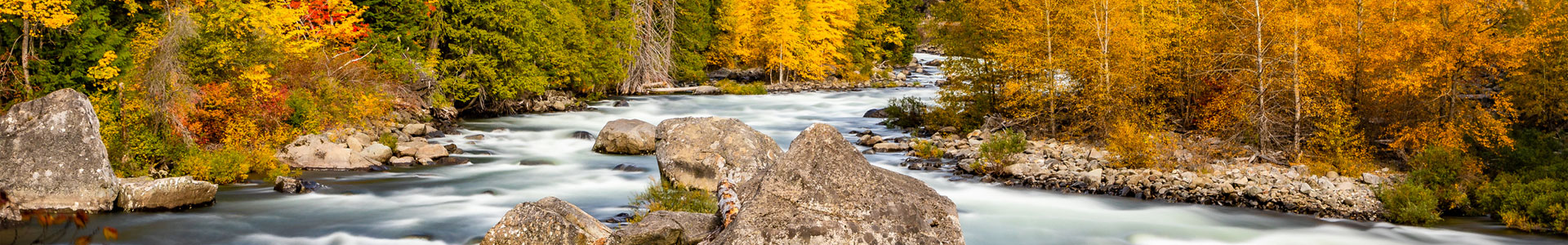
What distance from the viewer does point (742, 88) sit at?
40.1 meters

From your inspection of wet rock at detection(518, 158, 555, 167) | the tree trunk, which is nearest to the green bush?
wet rock at detection(518, 158, 555, 167)

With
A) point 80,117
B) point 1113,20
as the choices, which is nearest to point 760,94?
point 1113,20

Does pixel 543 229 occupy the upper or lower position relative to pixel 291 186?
upper

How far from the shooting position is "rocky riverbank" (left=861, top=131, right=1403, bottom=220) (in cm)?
1460

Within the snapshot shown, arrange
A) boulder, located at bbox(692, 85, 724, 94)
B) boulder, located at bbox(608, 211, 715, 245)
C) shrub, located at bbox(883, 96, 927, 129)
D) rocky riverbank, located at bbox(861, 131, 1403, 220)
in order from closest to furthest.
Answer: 1. boulder, located at bbox(608, 211, 715, 245)
2. rocky riverbank, located at bbox(861, 131, 1403, 220)
3. shrub, located at bbox(883, 96, 927, 129)
4. boulder, located at bbox(692, 85, 724, 94)

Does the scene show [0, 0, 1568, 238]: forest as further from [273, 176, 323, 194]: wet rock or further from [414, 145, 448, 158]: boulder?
[414, 145, 448, 158]: boulder

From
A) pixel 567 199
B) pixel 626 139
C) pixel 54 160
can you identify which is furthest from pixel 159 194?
pixel 626 139

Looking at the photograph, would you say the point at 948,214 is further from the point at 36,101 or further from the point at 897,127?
the point at 897,127

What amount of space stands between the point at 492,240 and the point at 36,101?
30.5 ft

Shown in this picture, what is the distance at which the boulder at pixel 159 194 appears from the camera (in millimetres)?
12914

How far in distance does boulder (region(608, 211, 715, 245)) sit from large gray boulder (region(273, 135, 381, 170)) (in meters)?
12.3

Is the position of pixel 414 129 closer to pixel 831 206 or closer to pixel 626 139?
pixel 626 139

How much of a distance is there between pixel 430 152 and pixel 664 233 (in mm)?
13754

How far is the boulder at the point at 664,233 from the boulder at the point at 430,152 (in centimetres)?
1315
